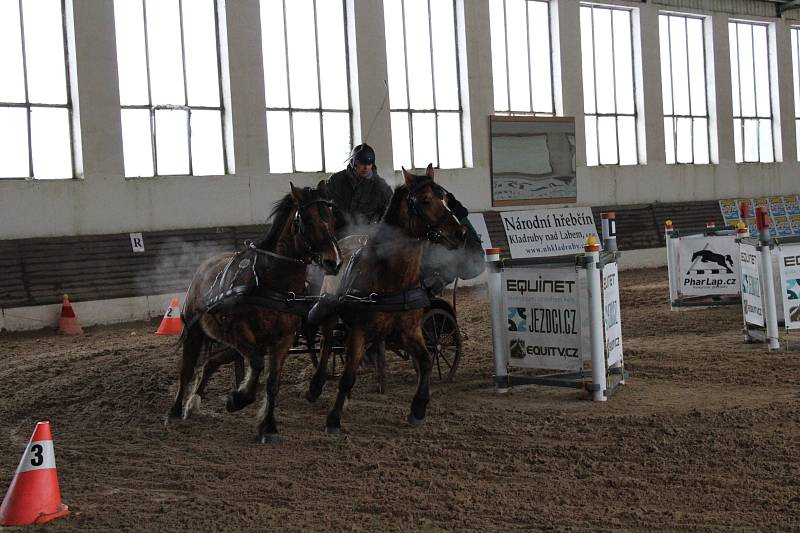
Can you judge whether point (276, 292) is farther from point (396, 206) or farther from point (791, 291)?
point (791, 291)

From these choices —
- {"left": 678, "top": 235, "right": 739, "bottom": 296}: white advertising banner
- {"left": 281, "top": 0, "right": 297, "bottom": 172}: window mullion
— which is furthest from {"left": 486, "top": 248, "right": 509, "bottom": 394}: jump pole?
{"left": 281, "top": 0, "right": 297, "bottom": 172}: window mullion

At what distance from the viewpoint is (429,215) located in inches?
264

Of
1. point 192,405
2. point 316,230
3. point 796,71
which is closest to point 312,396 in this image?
point 192,405

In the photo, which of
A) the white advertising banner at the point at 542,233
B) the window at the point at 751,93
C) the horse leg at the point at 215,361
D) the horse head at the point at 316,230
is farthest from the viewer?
the window at the point at 751,93

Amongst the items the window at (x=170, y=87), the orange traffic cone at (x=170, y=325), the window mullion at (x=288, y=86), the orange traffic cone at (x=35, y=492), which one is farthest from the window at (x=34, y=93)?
the orange traffic cone at (x=35, y=492)

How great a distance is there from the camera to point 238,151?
56.8 feet

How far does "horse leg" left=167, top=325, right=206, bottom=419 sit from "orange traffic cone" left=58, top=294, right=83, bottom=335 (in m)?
7.70

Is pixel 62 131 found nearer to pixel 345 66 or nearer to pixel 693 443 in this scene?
pixel 345 66

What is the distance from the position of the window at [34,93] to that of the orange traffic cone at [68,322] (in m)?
2.41

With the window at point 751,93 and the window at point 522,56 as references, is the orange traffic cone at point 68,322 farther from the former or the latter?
the window at point 751,93

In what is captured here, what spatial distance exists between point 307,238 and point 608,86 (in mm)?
18529

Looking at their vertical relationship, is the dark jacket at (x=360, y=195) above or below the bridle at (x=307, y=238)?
above

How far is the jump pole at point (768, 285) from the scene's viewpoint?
9.55m

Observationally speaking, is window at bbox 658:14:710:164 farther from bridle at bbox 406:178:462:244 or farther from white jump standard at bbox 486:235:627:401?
bridle at bbox 406:178:462:244
